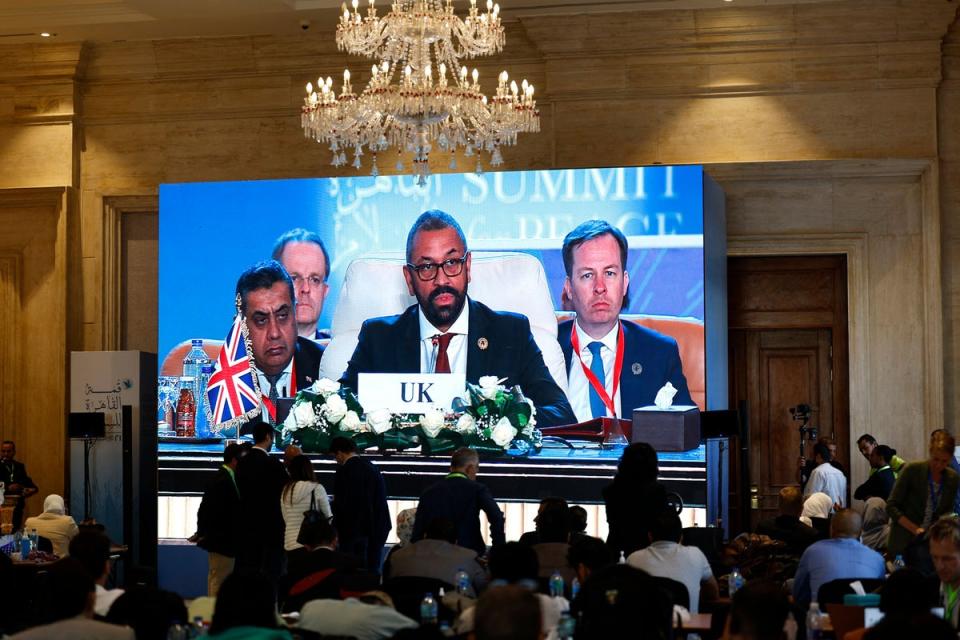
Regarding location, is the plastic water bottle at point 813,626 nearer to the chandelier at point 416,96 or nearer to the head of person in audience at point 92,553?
the head of person in audience at point 92,553

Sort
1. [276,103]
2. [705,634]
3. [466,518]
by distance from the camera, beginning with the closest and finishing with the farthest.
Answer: [705,634] < [466,518] < [276,103]

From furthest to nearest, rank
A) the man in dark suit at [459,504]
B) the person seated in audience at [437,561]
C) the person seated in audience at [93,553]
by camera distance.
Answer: the man in dark suit at [459,504] < the person seated in audience at [437,561] < the person seated in audience at [93,553]

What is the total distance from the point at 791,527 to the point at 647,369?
7.09 ft

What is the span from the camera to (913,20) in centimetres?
1237

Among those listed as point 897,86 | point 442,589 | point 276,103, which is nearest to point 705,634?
point 442,589

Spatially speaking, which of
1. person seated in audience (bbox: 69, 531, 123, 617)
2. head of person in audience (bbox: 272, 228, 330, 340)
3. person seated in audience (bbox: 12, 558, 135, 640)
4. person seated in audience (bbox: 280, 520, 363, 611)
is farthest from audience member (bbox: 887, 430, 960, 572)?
head of person in audience (bbox: 272, 228, 330, 340)

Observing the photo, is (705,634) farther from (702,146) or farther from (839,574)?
(702,146)

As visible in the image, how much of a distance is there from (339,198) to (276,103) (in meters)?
2.16

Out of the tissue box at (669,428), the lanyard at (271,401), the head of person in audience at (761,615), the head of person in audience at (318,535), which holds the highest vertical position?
the lanyard at (271,401)

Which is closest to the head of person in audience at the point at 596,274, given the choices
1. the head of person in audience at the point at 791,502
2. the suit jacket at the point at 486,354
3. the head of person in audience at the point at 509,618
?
the suit jacket at the point at 486,354

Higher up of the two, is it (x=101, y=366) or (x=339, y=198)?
(x=339, y=198)

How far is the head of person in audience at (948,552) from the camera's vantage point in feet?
Result: 18.4

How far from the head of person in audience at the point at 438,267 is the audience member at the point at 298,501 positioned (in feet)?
8.71

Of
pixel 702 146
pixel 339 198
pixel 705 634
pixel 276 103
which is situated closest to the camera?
pixel 705 634
